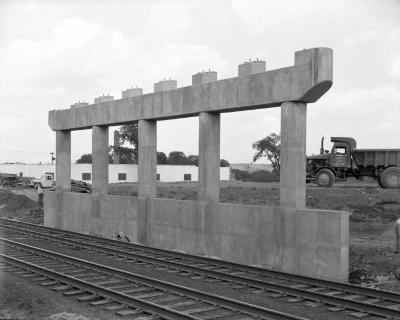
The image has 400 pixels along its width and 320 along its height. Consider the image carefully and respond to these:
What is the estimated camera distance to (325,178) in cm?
2766

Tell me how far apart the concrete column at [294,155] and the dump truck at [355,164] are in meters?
13.9

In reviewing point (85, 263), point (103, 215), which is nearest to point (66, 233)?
point (103, 215)

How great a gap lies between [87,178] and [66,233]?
50.4m

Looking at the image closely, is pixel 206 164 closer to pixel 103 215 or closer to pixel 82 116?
pixel 103 215

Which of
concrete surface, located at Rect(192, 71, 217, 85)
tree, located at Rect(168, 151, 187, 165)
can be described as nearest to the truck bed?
concrete surface, located at Rect(192, 71, 217, 85)

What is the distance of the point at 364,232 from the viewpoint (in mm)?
19219

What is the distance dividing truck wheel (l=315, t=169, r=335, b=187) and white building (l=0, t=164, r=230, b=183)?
4782 centimetres

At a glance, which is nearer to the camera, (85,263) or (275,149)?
(85,263)

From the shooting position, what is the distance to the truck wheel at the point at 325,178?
2742 cm

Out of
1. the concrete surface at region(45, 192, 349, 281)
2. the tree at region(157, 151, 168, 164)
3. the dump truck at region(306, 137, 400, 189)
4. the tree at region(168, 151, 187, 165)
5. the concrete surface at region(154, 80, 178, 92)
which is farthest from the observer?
the tree at region(168, 151, 187, 165)

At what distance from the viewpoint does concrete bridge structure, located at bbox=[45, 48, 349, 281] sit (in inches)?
511

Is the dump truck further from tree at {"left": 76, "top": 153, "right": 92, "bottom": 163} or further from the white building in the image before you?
tree at {"left": 76, "top": 153, "right": 92, "bottom": 163}

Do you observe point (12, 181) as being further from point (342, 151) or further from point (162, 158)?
point (342, 151)

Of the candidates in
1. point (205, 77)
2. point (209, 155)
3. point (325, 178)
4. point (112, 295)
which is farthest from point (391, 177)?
point (112, 295)
